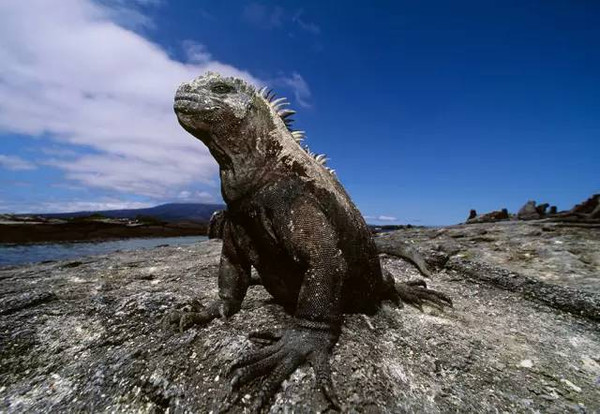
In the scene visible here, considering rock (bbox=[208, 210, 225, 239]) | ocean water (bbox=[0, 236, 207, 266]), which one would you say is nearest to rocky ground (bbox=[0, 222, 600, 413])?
rock (bbox=[208, 210, 225, 239])

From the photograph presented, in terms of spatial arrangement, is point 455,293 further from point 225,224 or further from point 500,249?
point 225,224

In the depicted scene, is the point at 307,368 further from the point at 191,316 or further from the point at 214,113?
the point at 214,113

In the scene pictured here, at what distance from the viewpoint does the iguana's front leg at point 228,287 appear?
3.36m

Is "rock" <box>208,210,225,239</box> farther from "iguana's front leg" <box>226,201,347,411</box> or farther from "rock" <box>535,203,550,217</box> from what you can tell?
"rock" <box>535,203,550,217</box>

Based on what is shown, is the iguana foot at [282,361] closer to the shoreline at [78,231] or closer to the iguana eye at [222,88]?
the iguana eye at [222,88]

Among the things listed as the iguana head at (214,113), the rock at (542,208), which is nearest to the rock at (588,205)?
the rock at (542,208)

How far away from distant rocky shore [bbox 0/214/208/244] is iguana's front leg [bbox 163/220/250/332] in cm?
1668

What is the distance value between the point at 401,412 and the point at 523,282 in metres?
3.80

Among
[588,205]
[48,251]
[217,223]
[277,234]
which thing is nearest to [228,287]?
[217,223]

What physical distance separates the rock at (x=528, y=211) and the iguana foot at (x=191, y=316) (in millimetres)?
15343

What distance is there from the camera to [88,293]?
4.52m

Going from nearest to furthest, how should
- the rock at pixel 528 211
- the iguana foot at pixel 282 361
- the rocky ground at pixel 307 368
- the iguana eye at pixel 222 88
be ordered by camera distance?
1. the iguana foot at pixel 282 361
2. the rocky ground at pixel 307 368
3. the iguana eye at pixel 222 88
4. the rock at pixel 528 211

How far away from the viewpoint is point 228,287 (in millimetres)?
3598

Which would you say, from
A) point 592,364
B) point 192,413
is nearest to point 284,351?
point 192,413
